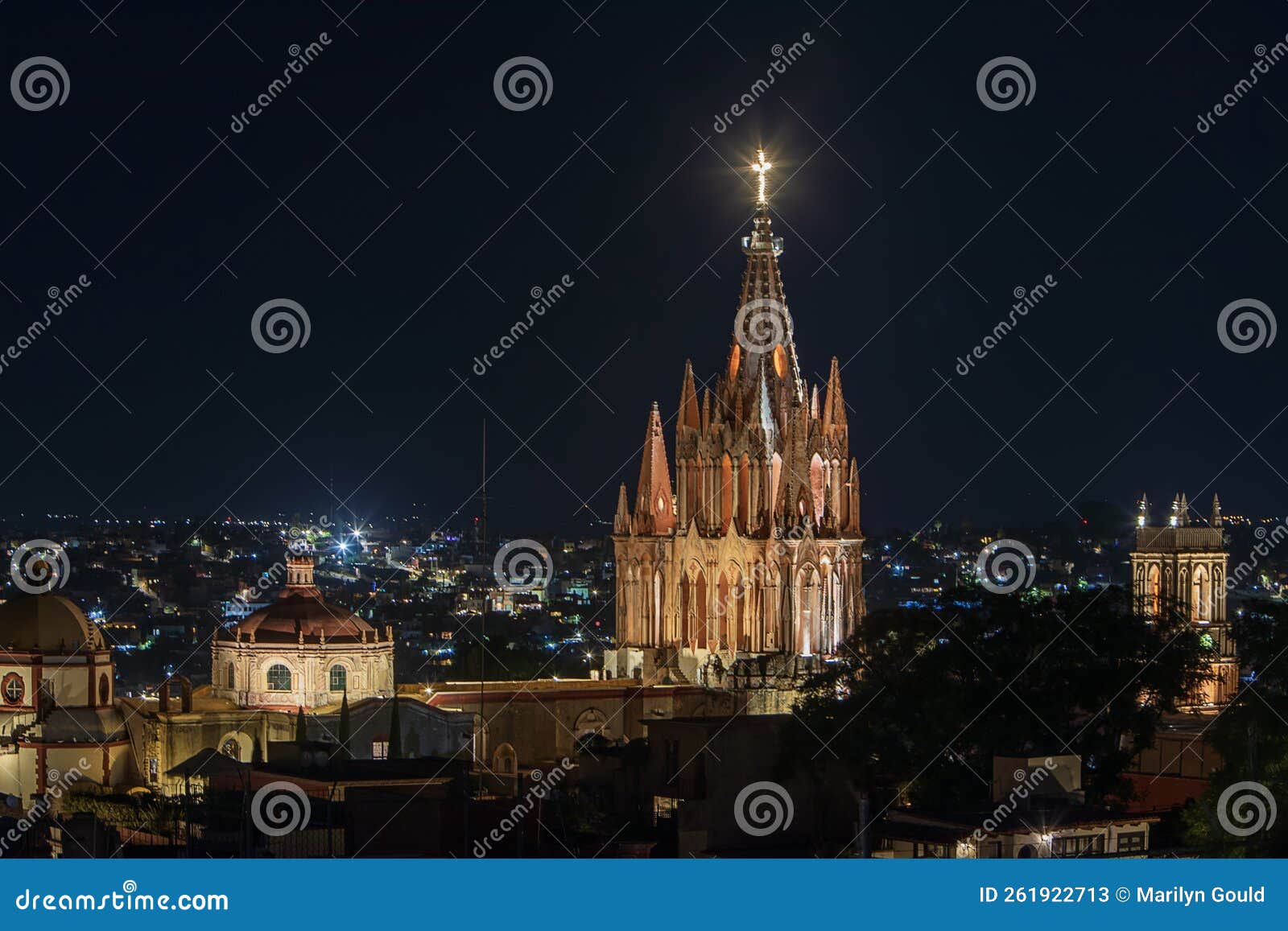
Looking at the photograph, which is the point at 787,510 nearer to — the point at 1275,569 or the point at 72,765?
the point at 72,765

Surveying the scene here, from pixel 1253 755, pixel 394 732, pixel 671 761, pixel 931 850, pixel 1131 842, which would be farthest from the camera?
pixel 394 732

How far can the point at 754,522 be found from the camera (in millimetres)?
76812

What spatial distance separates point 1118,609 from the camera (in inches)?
2416

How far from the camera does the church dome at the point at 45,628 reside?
6781cm

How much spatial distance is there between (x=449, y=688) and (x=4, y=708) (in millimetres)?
10407

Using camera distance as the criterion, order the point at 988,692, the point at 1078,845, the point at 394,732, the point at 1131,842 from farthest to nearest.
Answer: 1. the point at 394,732
2. the point at 988,692
3. the point at 1131,842
4. the point at 1078,845

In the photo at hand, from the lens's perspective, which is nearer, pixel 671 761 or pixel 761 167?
pixel 671 761

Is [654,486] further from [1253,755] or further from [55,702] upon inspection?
[1253,755]

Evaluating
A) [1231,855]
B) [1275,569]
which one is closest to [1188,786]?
[1231,855]

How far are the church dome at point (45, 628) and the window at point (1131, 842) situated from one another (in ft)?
104

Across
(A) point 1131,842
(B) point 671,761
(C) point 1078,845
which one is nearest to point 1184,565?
(B) point 671,761

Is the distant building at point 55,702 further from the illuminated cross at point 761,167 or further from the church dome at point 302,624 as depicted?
the illuminated cross at point 761,167

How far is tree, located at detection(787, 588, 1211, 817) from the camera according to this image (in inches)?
1953

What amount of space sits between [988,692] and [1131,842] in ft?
35.5
